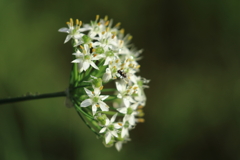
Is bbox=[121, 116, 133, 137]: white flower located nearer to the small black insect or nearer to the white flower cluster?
the white flower cluster

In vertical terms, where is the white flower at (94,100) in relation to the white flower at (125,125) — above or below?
above

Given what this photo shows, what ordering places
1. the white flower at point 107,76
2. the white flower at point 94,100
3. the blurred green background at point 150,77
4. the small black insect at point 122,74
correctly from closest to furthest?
the white flower at point 94,100
the white flower at point 107,76
the small black insect at point 122,74
the blurred green background at point 150,77

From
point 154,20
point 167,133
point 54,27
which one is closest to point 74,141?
point 167,133

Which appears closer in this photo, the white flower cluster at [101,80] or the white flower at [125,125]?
Result: the white flower cluster at [101,80]

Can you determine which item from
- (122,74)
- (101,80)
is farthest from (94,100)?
(122,74)

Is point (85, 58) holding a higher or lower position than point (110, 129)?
higher

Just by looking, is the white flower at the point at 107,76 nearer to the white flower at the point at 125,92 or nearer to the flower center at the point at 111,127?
the white flower at the point at 125,92

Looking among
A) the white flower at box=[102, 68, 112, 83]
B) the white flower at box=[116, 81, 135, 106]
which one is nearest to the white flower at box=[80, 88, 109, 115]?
the white flower at box=[102, 68, 112, 83]

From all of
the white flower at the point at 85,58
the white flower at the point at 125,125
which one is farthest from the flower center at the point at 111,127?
the white flower at the point at 85,58

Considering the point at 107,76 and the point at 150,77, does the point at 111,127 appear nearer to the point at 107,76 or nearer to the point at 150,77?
the point at 107,76
